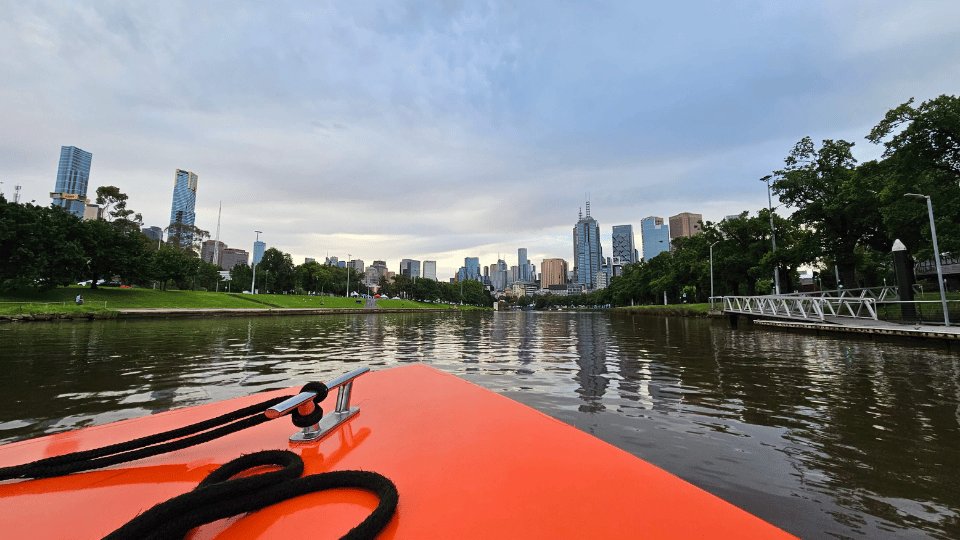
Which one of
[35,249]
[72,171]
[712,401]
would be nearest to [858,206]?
[712,401]

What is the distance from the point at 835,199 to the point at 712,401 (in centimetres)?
2582

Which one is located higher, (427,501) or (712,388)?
(427,501)

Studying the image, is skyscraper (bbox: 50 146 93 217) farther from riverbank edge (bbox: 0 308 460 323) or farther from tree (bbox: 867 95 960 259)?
tree (bbox: 867 95 960 259)

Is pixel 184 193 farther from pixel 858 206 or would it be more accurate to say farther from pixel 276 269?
pixel 858 206

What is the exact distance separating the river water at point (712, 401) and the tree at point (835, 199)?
15041mm

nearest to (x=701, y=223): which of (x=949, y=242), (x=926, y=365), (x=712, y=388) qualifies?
(x=949, y=242)

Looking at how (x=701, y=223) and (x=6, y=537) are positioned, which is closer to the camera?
(x=6, y=537)

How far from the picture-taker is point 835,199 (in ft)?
77.3

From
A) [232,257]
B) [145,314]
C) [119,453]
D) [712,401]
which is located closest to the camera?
[119,453]

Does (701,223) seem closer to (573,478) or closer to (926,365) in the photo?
(926,365)

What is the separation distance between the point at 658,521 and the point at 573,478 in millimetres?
372

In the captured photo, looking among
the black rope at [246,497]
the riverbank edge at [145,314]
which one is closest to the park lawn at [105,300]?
the riverbank edge at [145,314]

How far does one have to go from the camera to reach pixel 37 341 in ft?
42.3

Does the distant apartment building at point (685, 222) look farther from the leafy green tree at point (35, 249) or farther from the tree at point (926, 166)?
the leafy green tree at point (35, 249)
